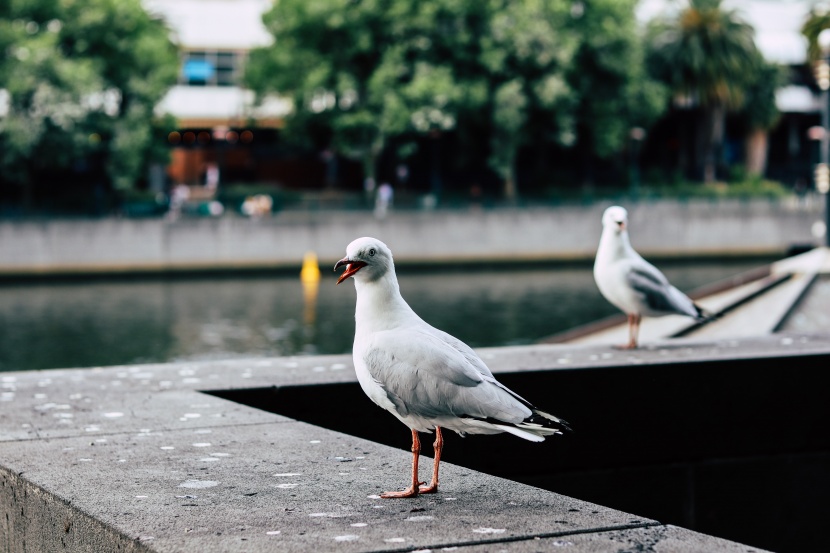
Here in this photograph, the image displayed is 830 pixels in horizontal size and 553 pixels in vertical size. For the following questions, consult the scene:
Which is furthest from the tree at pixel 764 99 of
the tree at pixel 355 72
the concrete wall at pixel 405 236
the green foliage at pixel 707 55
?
the tree at pixel 355 72

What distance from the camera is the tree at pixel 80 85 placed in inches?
2202

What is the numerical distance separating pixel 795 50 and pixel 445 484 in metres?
80.7

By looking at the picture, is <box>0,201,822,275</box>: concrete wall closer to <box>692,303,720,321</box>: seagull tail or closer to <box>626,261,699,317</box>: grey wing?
<box>692,303,720,321</box>: seagull tail

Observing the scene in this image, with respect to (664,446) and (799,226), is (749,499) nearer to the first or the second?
(664,446)

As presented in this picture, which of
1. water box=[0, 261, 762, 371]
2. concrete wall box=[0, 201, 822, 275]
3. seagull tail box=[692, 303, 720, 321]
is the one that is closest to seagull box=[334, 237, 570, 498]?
seagull tail box=[692, 303, 720, 321]

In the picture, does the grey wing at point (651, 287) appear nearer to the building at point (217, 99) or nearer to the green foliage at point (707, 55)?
the green foliage at point (707, 55)

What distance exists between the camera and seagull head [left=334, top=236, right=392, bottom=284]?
5.86m

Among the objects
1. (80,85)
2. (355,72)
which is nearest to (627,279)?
(80,85)

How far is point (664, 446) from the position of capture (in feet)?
34.3

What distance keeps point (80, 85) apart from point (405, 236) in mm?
16390

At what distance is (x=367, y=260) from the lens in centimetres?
590

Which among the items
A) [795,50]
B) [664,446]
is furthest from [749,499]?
[795,50]

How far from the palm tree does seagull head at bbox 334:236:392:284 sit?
216 ft

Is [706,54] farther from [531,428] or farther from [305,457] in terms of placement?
A: [531,428]
